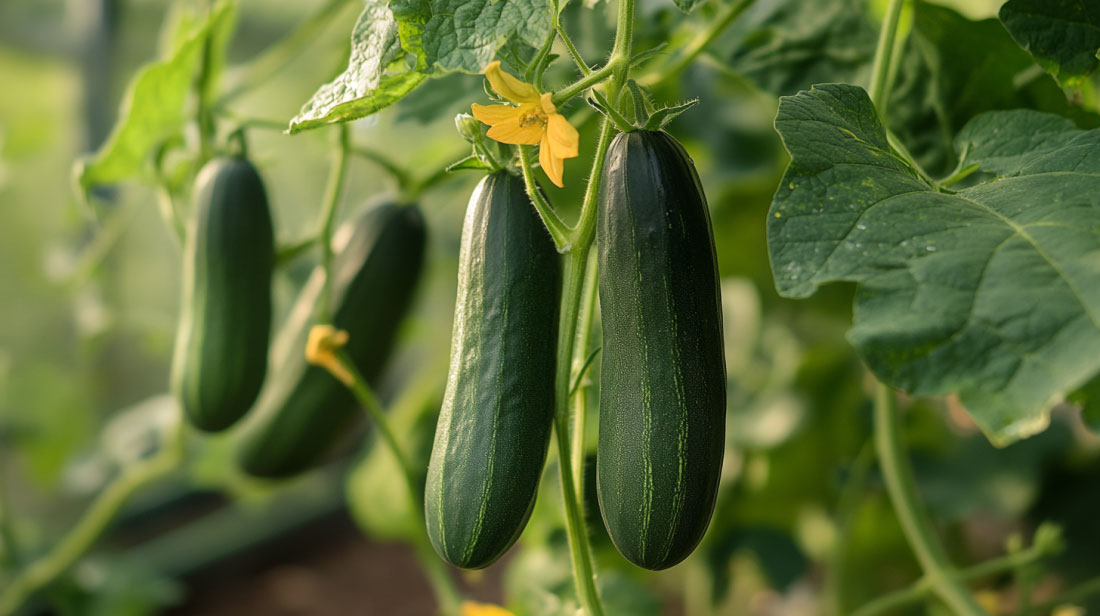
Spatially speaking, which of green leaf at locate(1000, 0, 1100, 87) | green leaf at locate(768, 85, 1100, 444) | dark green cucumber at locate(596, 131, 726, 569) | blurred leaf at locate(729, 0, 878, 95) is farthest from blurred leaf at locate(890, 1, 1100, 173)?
dark green cucumber at locate(596, 131, 726, 569)

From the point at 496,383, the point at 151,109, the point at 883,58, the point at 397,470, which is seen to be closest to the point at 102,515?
the point at 397,470

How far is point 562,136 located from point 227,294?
1.56ft

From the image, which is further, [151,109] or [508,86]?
[151,109]

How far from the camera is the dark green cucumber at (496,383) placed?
1.87 feet

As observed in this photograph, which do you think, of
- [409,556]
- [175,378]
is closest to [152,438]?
[175,378]

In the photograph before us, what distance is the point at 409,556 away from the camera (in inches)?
98.8

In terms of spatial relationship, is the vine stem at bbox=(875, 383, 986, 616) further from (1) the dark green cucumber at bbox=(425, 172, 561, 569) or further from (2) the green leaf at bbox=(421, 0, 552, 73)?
(2) the green leaf at bbox=(421, 0, 552, 73)

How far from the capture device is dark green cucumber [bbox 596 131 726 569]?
0.53 m

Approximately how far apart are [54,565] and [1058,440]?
159 cm

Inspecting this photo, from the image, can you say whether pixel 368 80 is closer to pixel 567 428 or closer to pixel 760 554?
pixel 567 428

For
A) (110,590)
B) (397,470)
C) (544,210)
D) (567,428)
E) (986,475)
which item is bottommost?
(986,475)

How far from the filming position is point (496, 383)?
0.58 metres

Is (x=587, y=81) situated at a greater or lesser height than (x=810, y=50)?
greater

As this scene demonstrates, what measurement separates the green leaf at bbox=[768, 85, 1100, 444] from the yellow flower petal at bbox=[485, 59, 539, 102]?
0.15m
